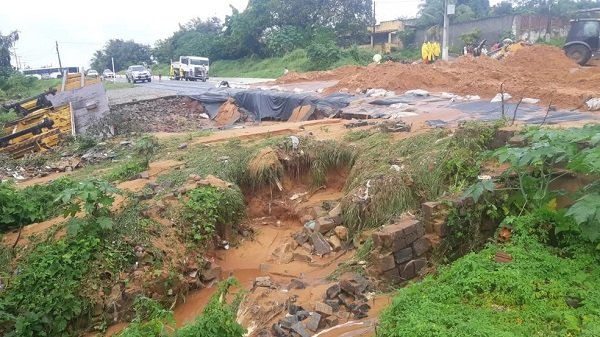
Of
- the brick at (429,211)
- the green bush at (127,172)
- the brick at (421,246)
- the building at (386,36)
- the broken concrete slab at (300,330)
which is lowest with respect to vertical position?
the broken concrete slab at (300,330)

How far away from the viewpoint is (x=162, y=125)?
15.5m

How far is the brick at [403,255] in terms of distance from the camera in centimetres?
464

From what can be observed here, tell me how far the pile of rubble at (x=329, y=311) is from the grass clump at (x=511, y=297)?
2.39 ft

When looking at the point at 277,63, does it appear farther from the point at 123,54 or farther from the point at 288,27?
the point at 123,54

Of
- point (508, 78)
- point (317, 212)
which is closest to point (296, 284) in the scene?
point (317, 212)

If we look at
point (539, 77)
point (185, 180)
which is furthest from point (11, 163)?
point (539, 77)

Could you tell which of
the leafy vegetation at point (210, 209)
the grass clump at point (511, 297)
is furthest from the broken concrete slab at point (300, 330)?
the leafy vegetation at point (210, 209)

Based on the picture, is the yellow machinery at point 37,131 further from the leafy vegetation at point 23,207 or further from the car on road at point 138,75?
the car on road at point 138,75

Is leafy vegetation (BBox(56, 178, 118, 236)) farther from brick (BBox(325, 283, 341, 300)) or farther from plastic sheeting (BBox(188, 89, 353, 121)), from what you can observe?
plastic sheeting (BBox(188, 89, 353, 121))

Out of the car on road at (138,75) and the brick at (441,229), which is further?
the car on road at (138,75)

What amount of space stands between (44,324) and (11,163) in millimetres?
8246

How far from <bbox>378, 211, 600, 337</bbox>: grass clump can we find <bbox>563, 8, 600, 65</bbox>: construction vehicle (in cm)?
1413

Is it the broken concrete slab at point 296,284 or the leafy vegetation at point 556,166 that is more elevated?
the leafy vegetation at point 556,166

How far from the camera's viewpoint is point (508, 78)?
12.3 metres
